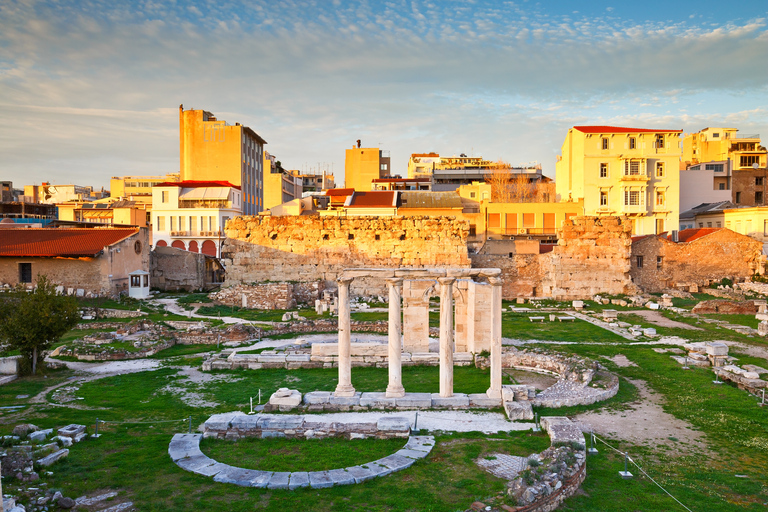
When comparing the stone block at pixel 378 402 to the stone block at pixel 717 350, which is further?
the stone block at pixel 717 350

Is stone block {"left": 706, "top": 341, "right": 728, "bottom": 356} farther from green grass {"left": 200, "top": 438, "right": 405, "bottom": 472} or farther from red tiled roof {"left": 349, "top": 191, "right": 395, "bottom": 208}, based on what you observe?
red tiled roof {"left": 349, "top": 191, "right": 395, "bottom": 208}

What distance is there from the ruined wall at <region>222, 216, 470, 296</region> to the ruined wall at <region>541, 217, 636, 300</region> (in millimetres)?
6890

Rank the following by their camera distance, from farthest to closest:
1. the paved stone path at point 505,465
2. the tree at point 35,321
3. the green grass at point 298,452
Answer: the tree at point 35,321, the green grass at point 298,452, the paved stone path at point 505,465

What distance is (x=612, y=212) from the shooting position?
5003 cm

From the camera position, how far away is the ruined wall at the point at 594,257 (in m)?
36.0

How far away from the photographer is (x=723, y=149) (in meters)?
66.2

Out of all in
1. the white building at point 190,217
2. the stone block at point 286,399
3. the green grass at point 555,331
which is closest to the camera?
the stone block at point 286,399

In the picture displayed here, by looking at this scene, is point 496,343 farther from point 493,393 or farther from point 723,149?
point 723,149

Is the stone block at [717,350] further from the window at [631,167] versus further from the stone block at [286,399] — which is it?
the window at [631,167]

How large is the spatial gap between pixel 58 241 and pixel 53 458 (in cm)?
2723

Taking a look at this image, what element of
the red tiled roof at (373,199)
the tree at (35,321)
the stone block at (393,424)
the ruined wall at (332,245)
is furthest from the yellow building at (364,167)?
the stone block at (393,424)

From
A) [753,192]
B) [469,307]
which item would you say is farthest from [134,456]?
[753,192]

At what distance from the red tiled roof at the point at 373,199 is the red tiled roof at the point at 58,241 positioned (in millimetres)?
18444

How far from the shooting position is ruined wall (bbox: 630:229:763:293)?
3800 centimetres
